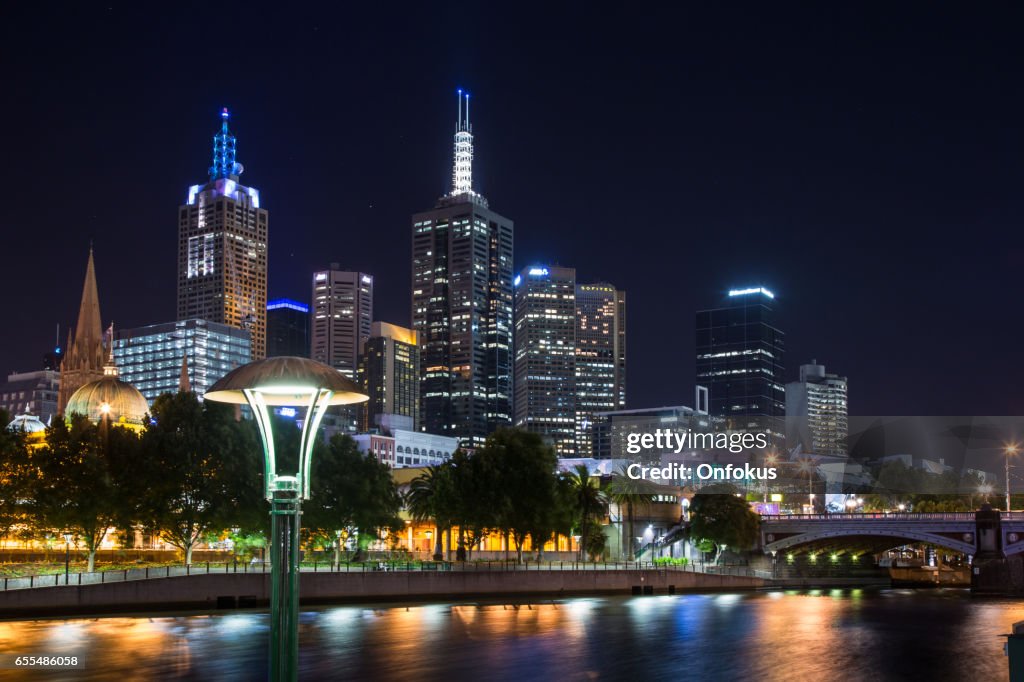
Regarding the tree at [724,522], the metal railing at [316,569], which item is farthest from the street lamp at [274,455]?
the tree at [724,522]

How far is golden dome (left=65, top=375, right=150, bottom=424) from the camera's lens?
148m

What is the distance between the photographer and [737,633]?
247ft

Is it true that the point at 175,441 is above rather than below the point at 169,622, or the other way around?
above

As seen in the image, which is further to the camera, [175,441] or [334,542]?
[334,542]

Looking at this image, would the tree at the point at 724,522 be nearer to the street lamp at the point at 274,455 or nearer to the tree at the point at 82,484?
the tree at the point at 82,484

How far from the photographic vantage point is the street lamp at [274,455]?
27.6 metres

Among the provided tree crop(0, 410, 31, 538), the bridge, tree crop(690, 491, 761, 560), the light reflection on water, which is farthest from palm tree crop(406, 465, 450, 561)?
the bridge

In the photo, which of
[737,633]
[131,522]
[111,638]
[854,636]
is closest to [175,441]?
[131,522]

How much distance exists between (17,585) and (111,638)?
1587cm

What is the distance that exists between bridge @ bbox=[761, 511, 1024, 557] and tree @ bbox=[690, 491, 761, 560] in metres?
3.76

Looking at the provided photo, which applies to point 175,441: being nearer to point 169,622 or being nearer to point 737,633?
point 169,622

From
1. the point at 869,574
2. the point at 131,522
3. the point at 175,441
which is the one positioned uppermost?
the point at 175,441

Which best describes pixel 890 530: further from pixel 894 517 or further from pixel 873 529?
pixel 894 517

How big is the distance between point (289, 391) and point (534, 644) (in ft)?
128
